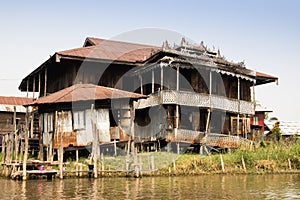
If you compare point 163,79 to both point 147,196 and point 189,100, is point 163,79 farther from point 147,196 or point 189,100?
point 147,196

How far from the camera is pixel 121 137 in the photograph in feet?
86.1

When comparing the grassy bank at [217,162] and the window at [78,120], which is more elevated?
the window at [78,120]

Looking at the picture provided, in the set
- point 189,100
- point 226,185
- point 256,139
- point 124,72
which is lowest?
point 226,185

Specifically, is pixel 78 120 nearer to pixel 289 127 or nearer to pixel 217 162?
pixel 217 162

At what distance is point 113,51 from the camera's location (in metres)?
33.2

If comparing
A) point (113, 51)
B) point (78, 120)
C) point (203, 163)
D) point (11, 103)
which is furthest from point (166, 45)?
point (11, 103)

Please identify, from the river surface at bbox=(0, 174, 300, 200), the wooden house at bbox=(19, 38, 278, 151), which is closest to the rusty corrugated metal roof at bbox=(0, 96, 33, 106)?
the wooden house at bbox=(19, 38, 278, 151)

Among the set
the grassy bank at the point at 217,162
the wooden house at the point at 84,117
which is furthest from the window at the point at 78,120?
the grassy bank at the point at 217,162

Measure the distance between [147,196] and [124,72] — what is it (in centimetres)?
1825

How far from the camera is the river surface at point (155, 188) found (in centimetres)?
1481

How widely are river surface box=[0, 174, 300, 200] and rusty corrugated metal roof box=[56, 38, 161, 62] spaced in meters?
11.7

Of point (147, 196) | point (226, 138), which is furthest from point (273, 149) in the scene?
point (147, 196)

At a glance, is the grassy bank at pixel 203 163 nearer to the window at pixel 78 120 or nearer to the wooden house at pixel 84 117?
the wooden house at pixel 84 117

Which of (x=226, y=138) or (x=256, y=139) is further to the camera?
(x=256, y=139)
